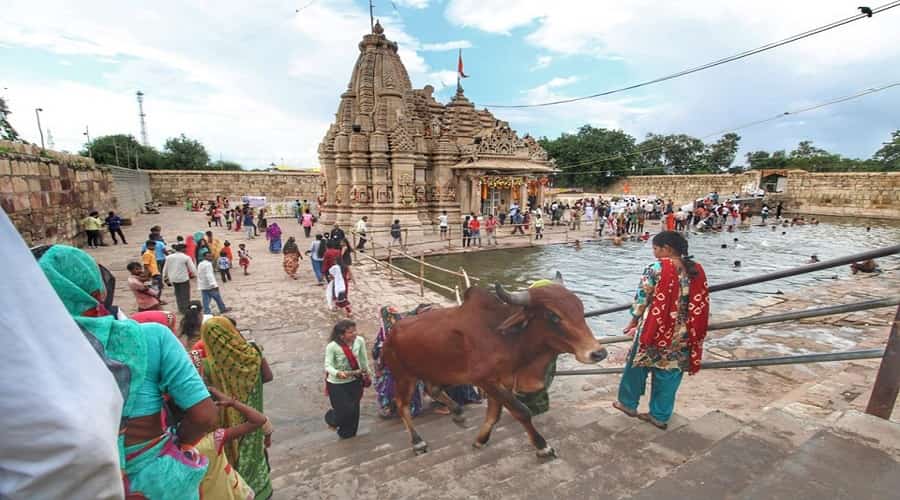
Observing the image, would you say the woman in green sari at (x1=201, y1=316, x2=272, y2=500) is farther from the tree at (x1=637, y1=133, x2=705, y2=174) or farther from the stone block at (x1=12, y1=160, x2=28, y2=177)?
the tree at (x1=637, y1=133, x2=705, y2=174)

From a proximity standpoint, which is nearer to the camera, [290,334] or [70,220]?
[290,334]

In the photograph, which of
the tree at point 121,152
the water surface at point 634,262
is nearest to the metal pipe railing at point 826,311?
the water surface at point 634,262

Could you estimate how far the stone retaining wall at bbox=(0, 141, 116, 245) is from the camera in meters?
8.47

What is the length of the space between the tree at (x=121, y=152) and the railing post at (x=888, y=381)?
139 ft

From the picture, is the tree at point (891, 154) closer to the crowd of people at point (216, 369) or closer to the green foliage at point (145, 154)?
the crowd of people at point (216, 369)

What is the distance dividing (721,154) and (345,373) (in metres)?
56.3

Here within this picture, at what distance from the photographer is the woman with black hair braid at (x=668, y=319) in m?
2.89

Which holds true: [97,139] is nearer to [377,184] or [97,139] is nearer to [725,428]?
[377,184]

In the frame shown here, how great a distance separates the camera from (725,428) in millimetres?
2869

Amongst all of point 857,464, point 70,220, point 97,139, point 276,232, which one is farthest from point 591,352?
point 97,139

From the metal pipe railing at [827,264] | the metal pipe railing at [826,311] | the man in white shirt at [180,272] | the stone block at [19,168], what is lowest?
the man in white shirt at [180,272]

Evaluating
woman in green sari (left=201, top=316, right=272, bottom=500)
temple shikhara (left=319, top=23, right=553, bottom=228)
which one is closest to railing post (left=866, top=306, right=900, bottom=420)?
woman in green sari (left=201, top=316, right=272, bottom=500)

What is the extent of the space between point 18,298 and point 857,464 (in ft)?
10.1

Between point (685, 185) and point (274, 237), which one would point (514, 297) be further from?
point (685, 185)
